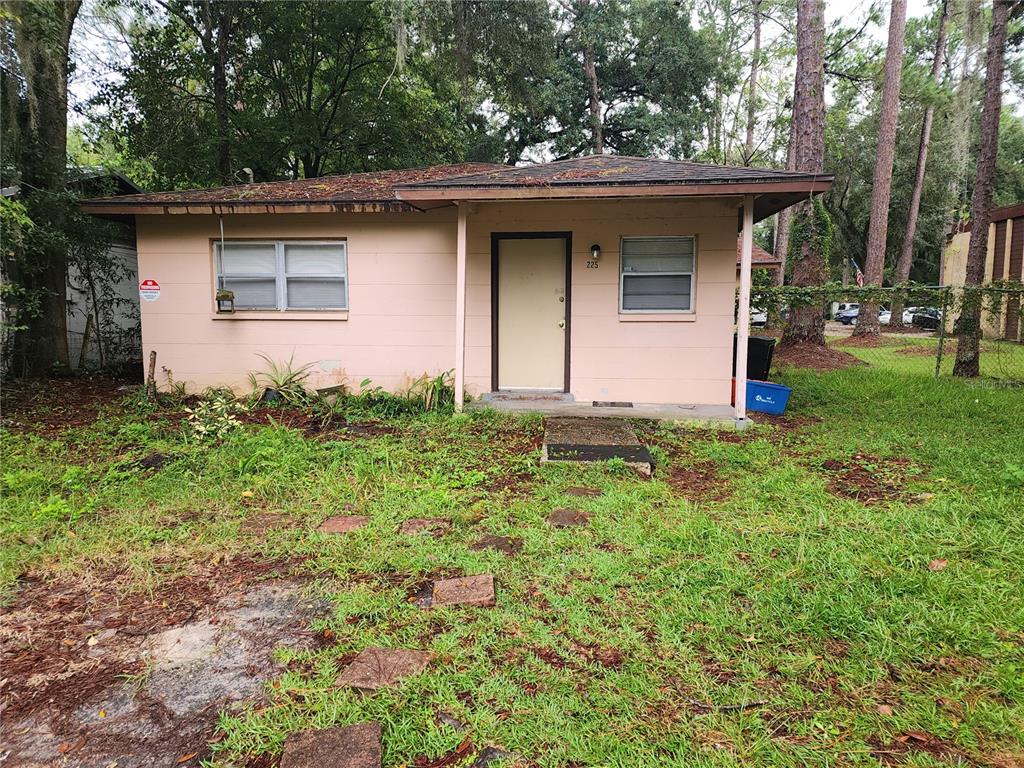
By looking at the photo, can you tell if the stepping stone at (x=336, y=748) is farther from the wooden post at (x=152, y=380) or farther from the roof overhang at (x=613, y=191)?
the wooden post at (x=152, y=380)

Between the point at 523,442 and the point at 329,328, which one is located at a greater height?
the point at 329,328

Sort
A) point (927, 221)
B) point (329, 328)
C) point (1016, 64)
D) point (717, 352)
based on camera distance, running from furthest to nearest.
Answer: point (927, 221)
point (1016, 64)
point (329, 328)
point (717, 352)

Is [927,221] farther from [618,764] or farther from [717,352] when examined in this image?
[618,764]

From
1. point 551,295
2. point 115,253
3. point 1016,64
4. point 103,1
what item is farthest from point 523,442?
point 1016,64

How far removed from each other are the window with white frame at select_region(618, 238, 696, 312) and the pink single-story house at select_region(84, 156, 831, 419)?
2cm

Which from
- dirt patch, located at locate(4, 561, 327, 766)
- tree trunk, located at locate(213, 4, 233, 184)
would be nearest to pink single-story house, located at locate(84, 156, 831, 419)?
dirt patch, located at locate(4, 561, 327, 766)

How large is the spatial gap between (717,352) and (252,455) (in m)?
5.04

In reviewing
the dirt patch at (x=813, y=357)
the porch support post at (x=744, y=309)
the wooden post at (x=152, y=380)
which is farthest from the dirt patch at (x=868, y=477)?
the wooden post at (x=152, y=380)

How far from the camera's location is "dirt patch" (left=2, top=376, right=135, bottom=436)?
19.4 ft

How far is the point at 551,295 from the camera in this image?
274 inches

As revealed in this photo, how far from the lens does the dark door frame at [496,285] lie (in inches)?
269

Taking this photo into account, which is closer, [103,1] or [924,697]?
[924,697]

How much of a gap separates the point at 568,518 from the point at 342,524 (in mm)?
1456

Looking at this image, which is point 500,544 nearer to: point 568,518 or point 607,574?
point 568,518
